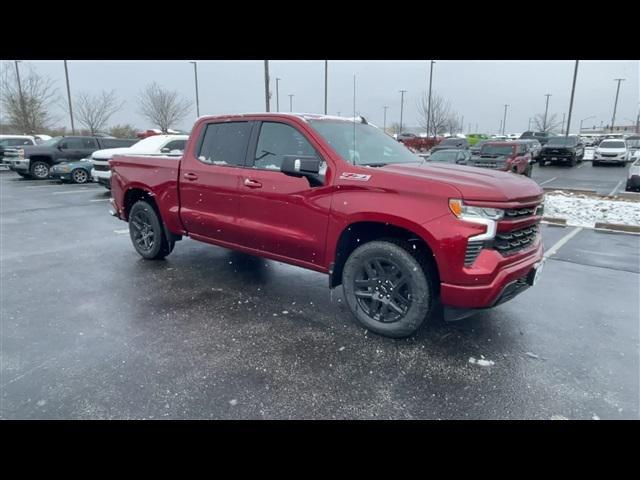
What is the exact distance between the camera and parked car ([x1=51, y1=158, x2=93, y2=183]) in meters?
16.0

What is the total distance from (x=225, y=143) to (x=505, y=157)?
45.2 feet

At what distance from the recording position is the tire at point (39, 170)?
57.6 feet

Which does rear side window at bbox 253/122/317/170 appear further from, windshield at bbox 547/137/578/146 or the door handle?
windshield at bbox 547/137/578/146

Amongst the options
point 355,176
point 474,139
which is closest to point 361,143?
point 355,176

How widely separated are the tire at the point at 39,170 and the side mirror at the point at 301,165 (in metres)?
18.1

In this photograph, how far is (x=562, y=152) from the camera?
2455 centimetres

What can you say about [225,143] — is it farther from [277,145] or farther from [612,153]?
[612,153]

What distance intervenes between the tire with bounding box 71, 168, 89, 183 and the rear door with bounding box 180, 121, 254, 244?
1369 centimetres

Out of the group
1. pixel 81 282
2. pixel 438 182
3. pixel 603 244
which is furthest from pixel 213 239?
pixel 603 244

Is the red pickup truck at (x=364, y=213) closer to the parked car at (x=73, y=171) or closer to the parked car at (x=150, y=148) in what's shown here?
the parked car at (x=150, y=148)

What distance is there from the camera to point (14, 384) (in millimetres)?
2908

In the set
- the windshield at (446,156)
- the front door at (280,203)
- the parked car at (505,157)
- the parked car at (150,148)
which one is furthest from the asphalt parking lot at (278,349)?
the windshield at (446,156)
